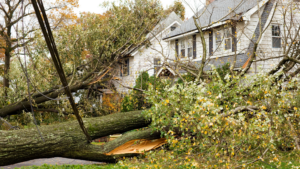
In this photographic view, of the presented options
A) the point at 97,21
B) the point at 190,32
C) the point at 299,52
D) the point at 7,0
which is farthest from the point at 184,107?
the point at 7,0

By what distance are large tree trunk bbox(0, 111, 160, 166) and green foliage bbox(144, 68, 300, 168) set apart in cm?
202

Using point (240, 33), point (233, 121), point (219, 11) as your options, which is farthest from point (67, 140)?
point (219, 11)

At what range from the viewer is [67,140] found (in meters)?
7.32

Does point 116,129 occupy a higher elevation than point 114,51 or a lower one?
lower

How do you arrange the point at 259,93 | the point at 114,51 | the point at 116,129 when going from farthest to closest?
the point at 114,51
the point at 116,129
the point at 259,93

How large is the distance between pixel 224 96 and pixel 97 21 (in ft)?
36.2

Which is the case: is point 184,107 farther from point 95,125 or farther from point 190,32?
point 190,32

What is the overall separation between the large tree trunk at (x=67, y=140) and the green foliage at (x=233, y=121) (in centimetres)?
202


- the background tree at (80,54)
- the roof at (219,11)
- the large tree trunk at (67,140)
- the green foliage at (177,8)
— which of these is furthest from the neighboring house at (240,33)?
the green foliage at (177,8)

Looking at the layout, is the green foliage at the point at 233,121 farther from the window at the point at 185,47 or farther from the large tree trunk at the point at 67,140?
the window at the point at 185,47

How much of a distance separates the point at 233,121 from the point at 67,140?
198 inches

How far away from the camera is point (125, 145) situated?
29.4 ft

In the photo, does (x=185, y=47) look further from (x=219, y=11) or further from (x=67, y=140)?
(x=67, y=140)

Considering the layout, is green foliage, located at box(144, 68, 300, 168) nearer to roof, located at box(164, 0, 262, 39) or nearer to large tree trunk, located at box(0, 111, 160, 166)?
large tree trunk, located at box(0, 111, 160, 166)
